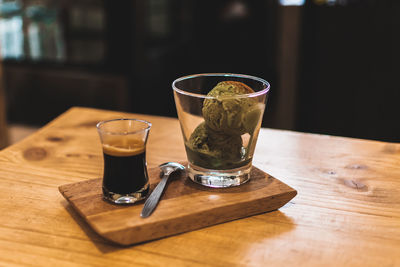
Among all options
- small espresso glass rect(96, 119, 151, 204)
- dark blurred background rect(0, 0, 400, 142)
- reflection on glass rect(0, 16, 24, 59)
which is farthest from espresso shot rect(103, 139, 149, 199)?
reflection on glass rect(0, 16, 24, 59)

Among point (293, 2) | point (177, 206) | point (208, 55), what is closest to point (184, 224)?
point (177, 206)

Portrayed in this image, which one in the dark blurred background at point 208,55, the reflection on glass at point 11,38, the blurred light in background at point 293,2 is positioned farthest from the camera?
the reflection on glass at point 11,38

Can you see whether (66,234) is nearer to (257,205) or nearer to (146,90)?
(257,205)

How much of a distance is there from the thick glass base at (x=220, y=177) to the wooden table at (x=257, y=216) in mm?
86

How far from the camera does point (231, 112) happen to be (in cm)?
79

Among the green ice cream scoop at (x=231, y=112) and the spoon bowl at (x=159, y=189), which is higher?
the green ice cream scoop at (x=231, y=112)

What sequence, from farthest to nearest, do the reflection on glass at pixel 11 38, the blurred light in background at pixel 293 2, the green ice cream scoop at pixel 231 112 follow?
the reflection on glass at pixel 11 38 → the blurred light in background at pixel 293 2 → the green ice cream scoop at pixel 231 112

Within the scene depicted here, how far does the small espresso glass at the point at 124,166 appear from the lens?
0.76m

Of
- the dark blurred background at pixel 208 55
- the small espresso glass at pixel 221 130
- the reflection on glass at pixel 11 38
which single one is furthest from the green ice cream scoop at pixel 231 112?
the reflection on glass at pixel 11 38

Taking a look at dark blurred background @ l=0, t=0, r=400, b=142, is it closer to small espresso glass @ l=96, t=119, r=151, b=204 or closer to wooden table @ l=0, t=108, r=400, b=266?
wooden table @ l=0, t=108, r=400, b=266

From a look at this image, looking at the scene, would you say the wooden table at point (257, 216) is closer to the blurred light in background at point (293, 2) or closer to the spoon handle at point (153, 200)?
the spoon handle at point (153, 200)

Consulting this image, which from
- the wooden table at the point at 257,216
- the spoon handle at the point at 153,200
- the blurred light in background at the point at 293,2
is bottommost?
the wooden table at the point at 257,216

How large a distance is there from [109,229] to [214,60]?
253cm

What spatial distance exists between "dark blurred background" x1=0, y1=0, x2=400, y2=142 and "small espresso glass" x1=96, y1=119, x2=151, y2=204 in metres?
1.94
